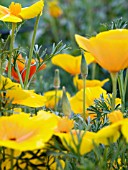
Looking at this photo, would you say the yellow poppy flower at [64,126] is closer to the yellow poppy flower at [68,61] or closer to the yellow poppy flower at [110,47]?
the yellow poppy flower at [110,47]

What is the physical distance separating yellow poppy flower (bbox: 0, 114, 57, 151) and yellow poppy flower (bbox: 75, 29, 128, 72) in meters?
0.15

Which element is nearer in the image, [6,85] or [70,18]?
[6,85]

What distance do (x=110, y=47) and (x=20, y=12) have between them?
8.5 inches

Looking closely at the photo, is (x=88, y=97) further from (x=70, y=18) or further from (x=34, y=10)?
(x=70, y=18)

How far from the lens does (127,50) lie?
2.81ft

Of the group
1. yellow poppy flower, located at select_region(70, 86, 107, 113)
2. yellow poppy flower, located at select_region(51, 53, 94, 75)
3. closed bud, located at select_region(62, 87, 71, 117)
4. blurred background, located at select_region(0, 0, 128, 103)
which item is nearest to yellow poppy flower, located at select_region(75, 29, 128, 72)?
closed bud, located at select_region(62, 87, 71, 117)

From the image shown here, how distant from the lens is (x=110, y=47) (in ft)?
2.83

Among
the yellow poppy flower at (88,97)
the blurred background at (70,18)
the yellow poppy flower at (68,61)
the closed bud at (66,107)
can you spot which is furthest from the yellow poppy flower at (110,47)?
the blurred background at (70,18)

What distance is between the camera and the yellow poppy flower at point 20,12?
0.95 meters

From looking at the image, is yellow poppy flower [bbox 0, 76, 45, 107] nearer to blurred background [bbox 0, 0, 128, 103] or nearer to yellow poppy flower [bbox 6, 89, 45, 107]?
yellow poppy flower [bbox 6, 89, 45, 107]

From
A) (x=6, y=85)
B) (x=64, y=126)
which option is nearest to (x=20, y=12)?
(x=6, y=85)

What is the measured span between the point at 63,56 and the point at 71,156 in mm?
618

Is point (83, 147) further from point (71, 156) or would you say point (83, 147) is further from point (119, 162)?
point (119, 162)

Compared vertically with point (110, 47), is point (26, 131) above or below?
below
